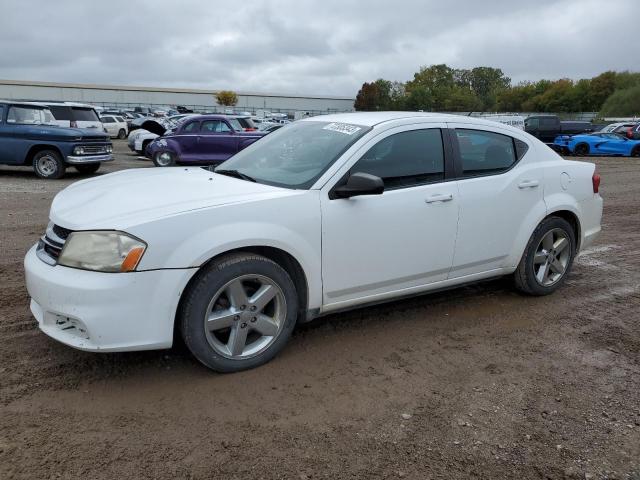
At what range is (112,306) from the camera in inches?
121

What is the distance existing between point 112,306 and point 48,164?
39.6ft

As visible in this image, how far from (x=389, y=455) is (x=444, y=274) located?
1868mm

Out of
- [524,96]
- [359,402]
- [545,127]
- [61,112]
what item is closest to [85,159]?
[61,112]

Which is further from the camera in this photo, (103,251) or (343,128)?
(343,128)

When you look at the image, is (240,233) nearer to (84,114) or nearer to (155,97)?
(84,114)

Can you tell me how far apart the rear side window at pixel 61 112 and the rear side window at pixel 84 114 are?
187 mm

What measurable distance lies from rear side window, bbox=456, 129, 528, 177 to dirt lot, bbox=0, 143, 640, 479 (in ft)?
3.97

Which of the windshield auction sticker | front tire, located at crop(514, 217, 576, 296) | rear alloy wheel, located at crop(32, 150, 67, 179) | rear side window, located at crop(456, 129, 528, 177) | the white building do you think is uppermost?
the windshield auction sticker

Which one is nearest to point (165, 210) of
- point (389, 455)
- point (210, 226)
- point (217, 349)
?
point (210, 226)

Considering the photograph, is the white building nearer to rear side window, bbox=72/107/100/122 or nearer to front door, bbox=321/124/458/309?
rear side window, bbox=72/107/100/122

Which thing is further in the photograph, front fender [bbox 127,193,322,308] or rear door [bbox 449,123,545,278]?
rear door [bbox 449,123,545,278]

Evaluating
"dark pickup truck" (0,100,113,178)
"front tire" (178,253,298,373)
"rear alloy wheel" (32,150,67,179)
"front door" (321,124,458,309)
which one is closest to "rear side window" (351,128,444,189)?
"front door" (321,124,458,309)

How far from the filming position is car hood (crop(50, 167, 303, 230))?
326cm

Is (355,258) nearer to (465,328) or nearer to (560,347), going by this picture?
(465,328)
